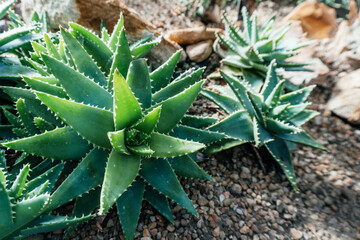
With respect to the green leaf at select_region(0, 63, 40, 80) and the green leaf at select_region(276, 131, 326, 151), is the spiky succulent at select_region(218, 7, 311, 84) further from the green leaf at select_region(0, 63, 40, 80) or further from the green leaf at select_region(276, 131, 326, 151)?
the green leaf at select_region(0, 63, 40, 80)

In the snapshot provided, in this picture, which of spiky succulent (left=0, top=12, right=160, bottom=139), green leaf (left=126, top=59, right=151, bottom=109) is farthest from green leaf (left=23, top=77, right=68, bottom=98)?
green leaf (left=126, top=59, right=151, bottom=109)

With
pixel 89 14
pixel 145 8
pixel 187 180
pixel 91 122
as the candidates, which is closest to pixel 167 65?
pixel 91 122

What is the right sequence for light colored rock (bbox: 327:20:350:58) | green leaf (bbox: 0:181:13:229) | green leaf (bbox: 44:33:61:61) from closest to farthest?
green leaf (bbox: 0:181:13:229), green leaf (bbox: 44:33:61:61), light colored rock (bbox: 327:20:350:58)

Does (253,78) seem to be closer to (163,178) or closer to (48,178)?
(163,178)

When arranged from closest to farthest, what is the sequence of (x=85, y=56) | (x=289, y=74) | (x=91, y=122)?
(x=91, y=122) → (x=85, y=56) → (x=289, y=74)

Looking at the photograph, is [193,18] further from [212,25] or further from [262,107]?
[262,107]

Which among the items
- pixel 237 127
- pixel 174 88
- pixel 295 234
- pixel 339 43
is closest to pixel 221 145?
pixel 237 127
